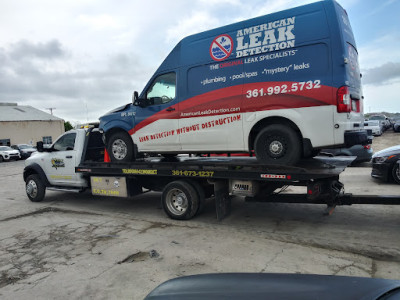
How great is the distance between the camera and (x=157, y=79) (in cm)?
679

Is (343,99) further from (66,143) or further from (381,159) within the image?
(66,143)

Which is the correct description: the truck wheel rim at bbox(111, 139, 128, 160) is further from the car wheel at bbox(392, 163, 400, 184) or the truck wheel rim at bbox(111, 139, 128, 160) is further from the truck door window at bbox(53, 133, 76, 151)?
the car wheel at bbox(392, 163, 400, 184)

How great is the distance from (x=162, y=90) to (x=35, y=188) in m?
4.99

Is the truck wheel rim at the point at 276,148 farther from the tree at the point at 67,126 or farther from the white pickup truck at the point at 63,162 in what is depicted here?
the tree at the point at 67,126

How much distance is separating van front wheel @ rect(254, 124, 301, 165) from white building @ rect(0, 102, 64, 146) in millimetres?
42082

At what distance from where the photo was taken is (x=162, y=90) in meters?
6.69

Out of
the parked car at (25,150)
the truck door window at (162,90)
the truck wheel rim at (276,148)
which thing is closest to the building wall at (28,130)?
the parked car at (25,150)

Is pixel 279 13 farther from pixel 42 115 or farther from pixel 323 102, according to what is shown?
pixel 42 115

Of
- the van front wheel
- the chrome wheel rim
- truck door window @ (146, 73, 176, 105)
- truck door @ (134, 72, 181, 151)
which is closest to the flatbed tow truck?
the van front wheel

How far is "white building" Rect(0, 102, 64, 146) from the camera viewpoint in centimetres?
4116

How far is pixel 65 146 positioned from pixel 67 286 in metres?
5.47

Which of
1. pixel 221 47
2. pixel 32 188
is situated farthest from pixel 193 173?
pixel 32 188

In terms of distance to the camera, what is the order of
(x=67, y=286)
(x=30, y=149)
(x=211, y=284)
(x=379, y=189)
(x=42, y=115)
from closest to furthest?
(x=211, y=284), (x=67, y=286), (x=379, y=189), (x=30, y=149), (x=42, y=115)

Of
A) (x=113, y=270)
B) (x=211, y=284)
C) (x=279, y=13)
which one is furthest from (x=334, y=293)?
(x=279, y=13)
